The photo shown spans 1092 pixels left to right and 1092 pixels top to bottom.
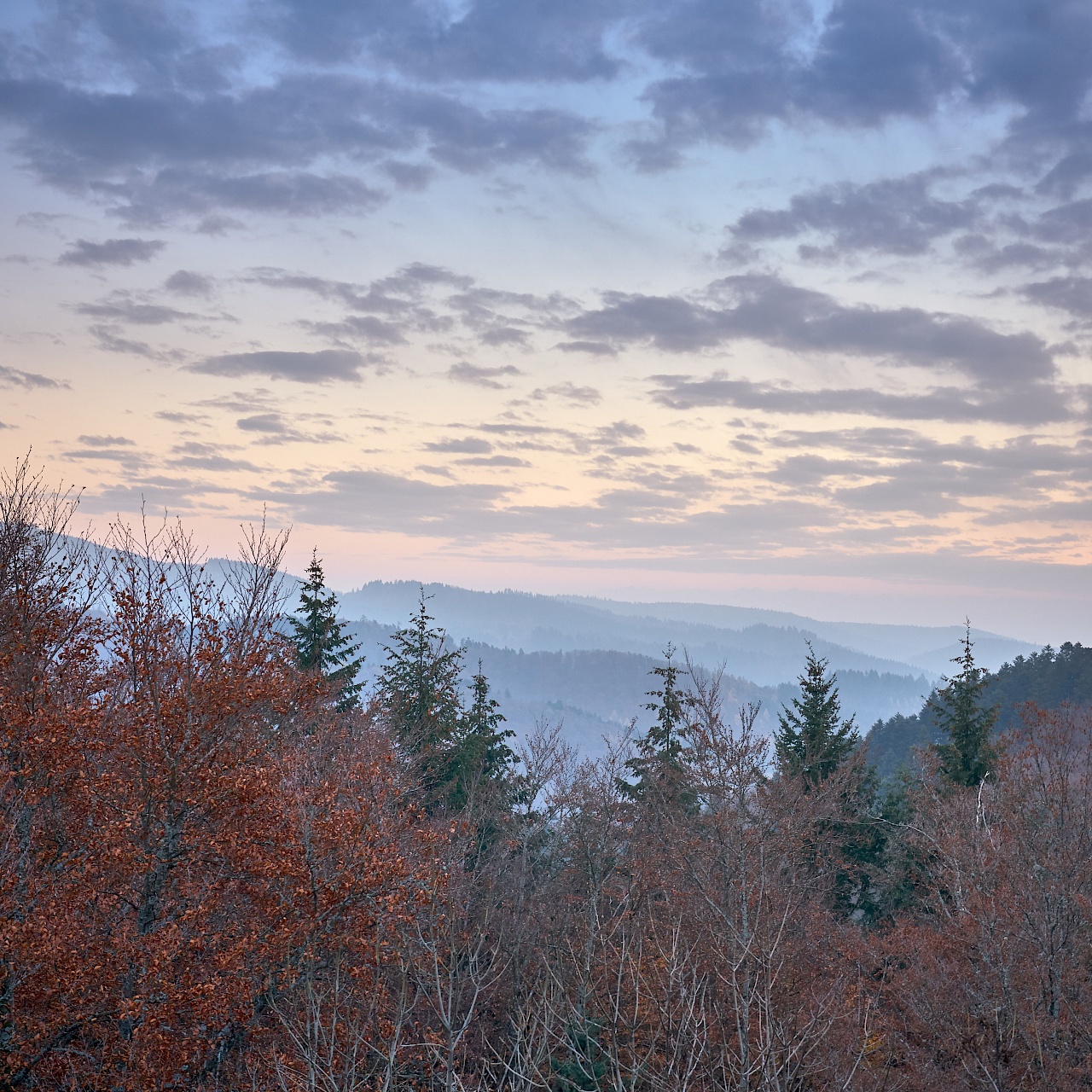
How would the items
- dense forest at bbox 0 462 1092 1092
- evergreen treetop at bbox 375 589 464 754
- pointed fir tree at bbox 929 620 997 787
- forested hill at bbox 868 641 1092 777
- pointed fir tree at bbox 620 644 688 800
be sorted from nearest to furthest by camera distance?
dense forest at bbox 0 462 1092 1092, pointed fir tree at bbox 929 620 997 787, pointed fir tree at bbox 620 644 688 800, evergreen treetop at bbox 375 589 464 754, forested hill at bbox 868 641 1092 777

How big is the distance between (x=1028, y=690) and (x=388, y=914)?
133m

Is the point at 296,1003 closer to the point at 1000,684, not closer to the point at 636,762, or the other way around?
the point at 636,762

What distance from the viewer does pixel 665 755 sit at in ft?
163

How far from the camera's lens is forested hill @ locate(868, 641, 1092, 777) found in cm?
12212

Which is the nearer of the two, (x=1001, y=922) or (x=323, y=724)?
(x=1001, y=922)

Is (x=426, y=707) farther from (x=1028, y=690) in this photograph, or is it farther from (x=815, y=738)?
(x=1028, y=690)

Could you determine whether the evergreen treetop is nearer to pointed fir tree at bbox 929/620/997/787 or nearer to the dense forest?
the dense forest

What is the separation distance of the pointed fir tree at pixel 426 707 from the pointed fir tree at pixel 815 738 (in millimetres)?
18327

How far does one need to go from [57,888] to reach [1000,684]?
148m

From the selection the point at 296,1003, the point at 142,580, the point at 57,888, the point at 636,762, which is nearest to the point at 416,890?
the point at 296,1003

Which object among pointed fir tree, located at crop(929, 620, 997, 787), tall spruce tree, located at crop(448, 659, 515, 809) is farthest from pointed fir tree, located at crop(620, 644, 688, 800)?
pointed fir tree, located at crop(929, 620, 997, 787)

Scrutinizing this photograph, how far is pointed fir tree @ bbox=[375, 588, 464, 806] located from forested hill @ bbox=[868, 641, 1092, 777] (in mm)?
79984

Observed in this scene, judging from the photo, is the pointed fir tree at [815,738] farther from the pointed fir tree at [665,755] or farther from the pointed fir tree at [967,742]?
the pointed fir tree at [665,755]

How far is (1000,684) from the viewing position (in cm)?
14112
